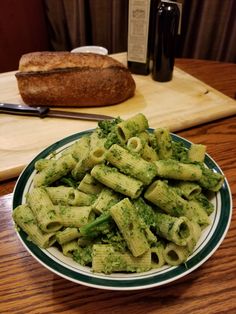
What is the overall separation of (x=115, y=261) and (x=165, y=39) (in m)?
1.10

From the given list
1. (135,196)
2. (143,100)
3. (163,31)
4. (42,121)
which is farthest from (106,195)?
(163,31)

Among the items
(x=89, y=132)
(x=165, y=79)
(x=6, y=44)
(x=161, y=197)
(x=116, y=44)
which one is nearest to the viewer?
(x=161, y=197)

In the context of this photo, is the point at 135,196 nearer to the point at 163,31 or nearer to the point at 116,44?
the point at 163,31

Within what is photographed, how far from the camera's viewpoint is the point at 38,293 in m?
0.69

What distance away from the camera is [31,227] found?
2.17ft

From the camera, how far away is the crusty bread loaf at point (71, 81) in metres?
1.34

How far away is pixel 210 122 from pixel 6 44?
1.55 m

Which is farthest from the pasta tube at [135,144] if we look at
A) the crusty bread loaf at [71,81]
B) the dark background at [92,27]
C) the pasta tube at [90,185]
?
the dark background at [92,27]

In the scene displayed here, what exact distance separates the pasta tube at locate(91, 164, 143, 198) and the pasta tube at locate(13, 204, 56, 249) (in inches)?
6.0

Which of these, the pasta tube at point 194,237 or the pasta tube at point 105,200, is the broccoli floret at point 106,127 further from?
the pasta tube at point 194,237

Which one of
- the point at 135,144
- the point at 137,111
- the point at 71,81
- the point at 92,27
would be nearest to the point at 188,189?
the point at 135,144

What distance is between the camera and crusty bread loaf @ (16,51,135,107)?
134 centimetres

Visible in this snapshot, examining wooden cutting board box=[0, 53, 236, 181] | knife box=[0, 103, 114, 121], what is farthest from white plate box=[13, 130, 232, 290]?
knife box=[0, 103, 114, 121]

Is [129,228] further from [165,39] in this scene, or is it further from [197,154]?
[165,39]
